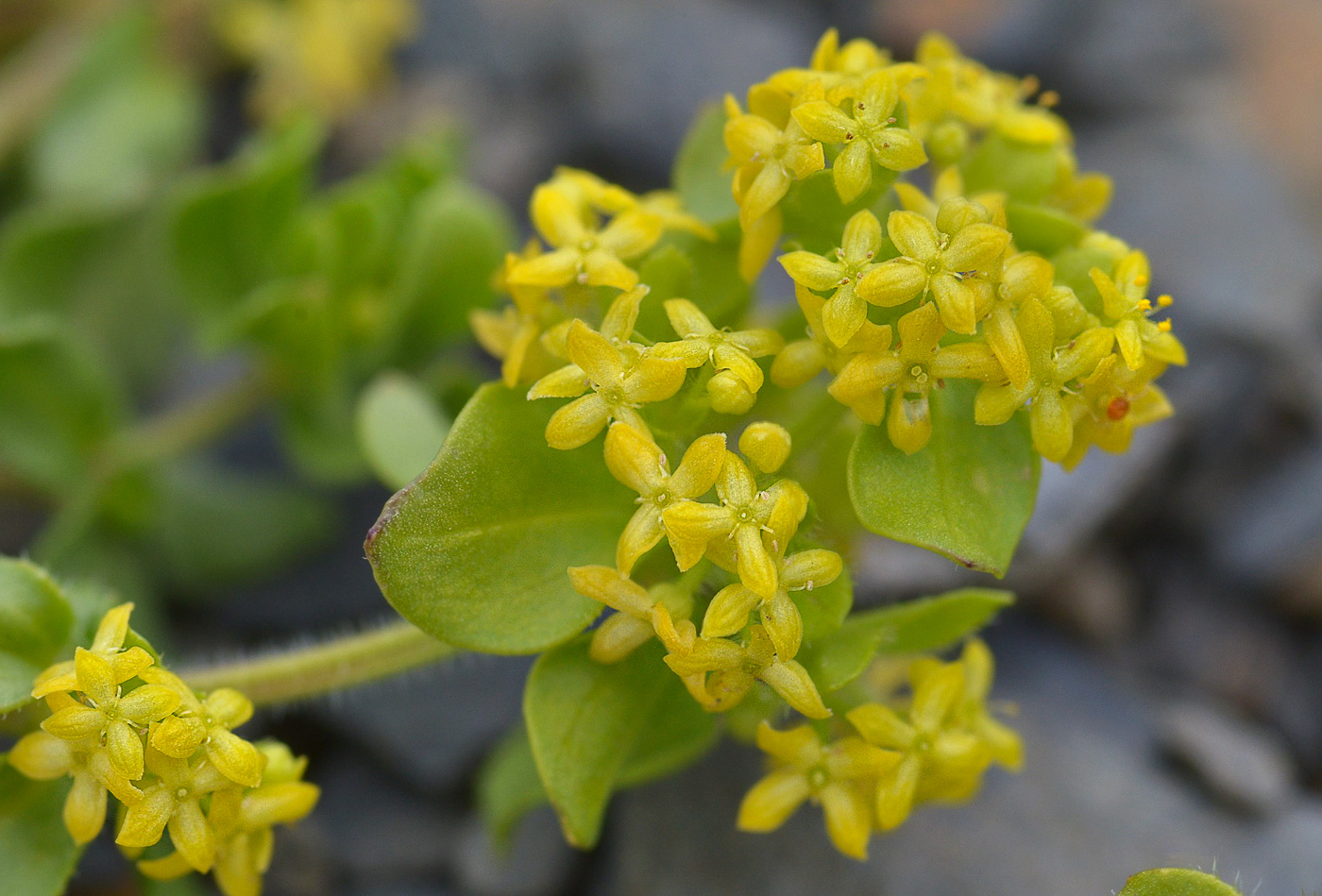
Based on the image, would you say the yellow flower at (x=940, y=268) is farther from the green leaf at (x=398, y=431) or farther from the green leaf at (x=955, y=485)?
the green leaf at (x=398, y=431)

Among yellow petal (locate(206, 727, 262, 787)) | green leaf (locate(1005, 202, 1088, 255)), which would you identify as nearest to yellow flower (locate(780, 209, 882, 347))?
green leaf (locate(1005, 202, 1088, 255))

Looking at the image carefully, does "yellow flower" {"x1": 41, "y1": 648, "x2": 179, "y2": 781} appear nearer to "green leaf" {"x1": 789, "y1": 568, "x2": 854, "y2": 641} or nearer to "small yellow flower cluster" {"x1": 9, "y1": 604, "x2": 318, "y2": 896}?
"small yellow flower cluster" {"x1": 9, "y1": 604, "x2": 318, "y2": 896}

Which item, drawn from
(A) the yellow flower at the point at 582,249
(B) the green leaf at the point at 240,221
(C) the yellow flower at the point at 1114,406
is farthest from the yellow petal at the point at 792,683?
(B) the green leaf at the point at 240,221

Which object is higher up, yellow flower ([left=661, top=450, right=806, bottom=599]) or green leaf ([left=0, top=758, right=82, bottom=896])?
yellow flower ([left=661, top=450, right=806, bottom=599])

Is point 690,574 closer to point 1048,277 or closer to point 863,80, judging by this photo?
point 1048,277

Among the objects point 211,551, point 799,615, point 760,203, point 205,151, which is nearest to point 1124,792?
point 799,615

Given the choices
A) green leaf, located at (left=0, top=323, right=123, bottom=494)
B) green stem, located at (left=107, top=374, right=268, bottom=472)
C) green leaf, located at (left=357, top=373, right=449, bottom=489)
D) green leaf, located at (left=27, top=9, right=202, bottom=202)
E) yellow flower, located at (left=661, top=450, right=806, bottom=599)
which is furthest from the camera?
green leaf, located at (left=27, top=9, right=202, bottom=202)
